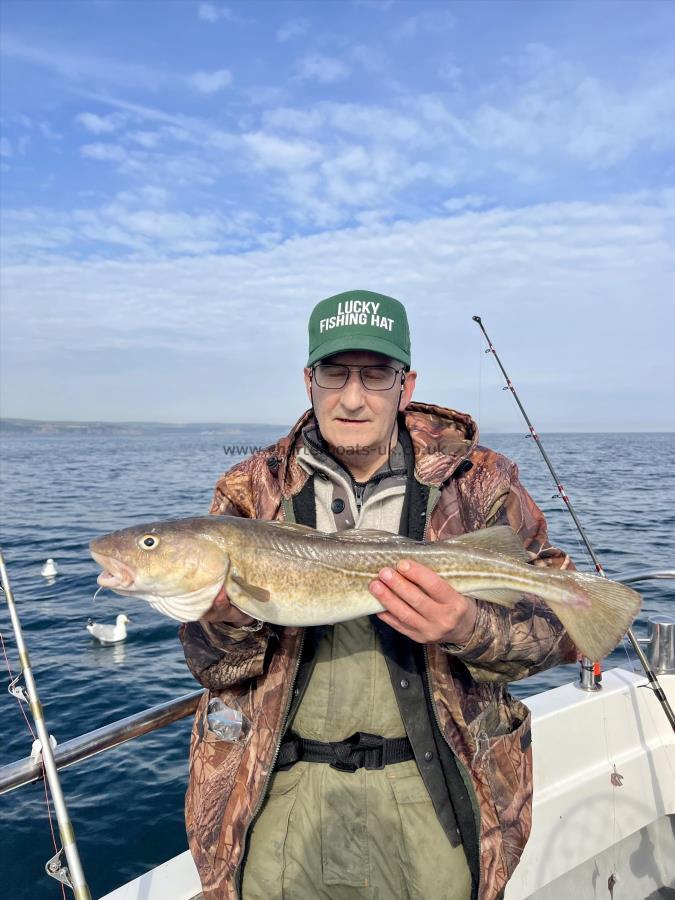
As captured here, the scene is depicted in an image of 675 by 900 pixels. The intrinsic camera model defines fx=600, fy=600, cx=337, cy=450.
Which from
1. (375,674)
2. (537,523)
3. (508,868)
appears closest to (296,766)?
(375,674)

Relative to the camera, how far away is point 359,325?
3.01 metres

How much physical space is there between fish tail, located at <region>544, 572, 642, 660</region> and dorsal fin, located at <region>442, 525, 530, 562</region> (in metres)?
0.29

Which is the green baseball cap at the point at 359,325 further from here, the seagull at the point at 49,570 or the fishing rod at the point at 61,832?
the seagull at the point at 49,570

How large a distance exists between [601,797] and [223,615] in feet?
11.7

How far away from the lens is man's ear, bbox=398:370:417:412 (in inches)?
131

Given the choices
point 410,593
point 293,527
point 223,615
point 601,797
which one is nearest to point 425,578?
point 410,593

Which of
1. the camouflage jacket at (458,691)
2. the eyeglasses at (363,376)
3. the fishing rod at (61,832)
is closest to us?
the fishing rod at (61,832)

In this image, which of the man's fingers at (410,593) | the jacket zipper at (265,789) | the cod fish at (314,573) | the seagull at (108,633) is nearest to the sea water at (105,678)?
the seagull at (108,633)

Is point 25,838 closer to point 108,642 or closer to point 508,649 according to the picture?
point 108,642

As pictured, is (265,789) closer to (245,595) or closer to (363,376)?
(245,595)

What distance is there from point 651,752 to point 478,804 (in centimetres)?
311

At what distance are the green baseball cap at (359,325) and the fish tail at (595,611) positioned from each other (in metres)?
1.40

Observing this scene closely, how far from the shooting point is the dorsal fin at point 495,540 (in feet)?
9.18

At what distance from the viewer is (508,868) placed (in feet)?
8.61
